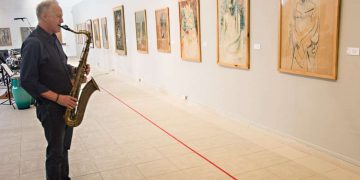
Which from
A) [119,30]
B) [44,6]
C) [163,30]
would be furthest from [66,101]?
[119,30]

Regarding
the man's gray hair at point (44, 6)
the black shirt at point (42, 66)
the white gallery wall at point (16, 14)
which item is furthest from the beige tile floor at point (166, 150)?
the white gallery wall at point (16, 14)

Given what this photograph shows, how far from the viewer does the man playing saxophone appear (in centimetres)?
255

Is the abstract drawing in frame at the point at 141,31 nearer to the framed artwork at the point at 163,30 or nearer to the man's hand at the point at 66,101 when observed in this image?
the framed artwork at the point at 163,30

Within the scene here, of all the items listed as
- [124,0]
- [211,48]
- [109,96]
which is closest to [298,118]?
[211,48]

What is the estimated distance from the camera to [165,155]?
4047 mm

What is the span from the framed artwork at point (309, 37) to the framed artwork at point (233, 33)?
29.7 inches

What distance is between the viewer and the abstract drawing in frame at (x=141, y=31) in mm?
8805

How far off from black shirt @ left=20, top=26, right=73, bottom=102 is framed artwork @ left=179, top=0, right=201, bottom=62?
360cm

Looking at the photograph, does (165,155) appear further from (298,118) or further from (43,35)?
(43,35)

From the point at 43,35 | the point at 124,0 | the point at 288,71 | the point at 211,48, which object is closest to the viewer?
the point at 43,35

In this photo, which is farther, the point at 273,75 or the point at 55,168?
the point at 273,75

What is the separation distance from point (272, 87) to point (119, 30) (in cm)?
759

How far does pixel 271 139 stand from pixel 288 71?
3.17 ft

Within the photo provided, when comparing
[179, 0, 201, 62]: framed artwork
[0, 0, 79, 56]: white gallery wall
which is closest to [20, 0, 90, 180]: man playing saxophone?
[179, 0, 201, 62]: framed artwork
